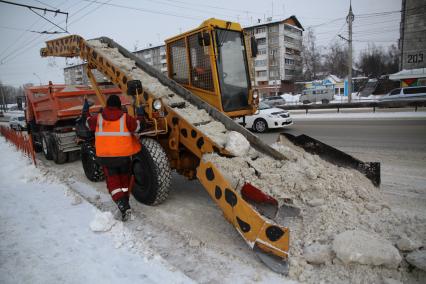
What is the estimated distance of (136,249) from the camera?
341 centimetres

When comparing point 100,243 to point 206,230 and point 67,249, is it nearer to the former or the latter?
point 67,249

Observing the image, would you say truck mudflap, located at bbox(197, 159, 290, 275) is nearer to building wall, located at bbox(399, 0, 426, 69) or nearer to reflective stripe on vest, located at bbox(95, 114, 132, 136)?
reflective stripe on vest, located at bbox(95, 114, 132, 136)

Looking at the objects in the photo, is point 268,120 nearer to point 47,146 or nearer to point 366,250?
point 47,146

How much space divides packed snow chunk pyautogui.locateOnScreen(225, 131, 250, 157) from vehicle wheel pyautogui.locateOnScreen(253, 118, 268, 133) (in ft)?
29.4

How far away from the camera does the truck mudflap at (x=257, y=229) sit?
113 inches

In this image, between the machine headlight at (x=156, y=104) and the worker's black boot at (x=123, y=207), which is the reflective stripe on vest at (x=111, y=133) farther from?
the worker's black boot at (x=123, y=207)

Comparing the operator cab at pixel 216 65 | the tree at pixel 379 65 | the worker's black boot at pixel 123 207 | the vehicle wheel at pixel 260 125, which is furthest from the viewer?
the tree at pixel 379 65

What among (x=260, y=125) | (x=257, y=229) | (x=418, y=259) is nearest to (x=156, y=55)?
(x=260, y=125)

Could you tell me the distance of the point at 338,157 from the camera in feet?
14.5

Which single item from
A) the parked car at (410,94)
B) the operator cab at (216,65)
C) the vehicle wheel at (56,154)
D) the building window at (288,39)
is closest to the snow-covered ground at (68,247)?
the operator cab at (216,65)

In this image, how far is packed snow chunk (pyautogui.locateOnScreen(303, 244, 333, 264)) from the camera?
2887mm

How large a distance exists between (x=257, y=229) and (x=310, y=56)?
238 feet

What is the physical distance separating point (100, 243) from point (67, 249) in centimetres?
37

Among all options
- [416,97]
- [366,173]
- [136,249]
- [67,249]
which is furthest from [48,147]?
[416,97]
